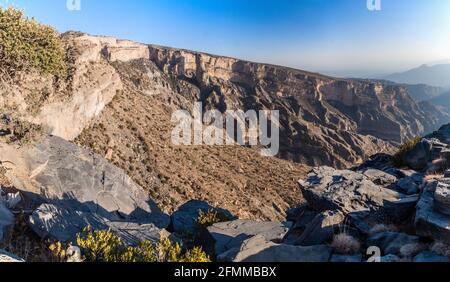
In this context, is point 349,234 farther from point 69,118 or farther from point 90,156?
point 69,118

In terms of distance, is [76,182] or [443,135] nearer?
[76,182]

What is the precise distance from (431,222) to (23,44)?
75.8 feet

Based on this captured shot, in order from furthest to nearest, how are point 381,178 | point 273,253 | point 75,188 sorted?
point 75,188 < point 381,178 < point 273,253

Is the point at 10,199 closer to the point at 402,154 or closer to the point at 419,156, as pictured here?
the point at 419,156

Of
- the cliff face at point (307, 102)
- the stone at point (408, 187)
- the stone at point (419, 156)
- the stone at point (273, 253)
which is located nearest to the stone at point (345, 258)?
the stone at point (273, 253)

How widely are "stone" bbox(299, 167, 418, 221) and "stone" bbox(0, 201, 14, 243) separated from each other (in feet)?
31.1

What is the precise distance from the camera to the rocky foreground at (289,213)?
869 cm

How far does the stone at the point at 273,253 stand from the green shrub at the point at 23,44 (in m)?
19.7

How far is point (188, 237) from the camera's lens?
562 inches

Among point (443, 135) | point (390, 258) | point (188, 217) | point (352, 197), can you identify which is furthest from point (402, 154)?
point (390, 258)

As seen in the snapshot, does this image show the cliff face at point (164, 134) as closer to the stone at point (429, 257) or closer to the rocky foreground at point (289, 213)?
the rocky foreground at point (289, 213)

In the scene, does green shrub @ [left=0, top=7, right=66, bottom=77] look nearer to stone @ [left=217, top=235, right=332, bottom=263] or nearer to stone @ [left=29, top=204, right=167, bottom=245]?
stone @ [left=29, top=204, right=167, bottom=245]

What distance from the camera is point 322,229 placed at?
1012 cm

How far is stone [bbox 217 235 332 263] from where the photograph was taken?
8.47 metres
